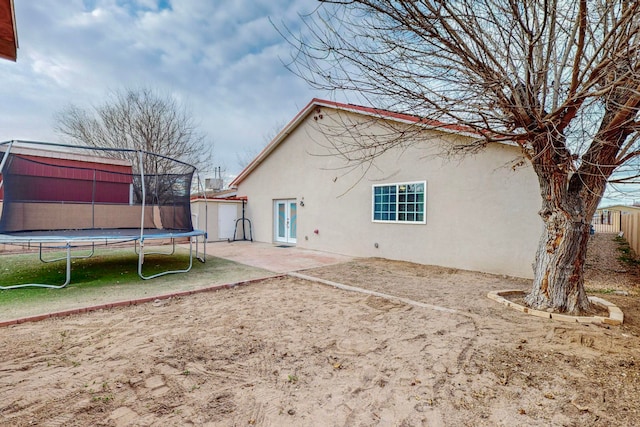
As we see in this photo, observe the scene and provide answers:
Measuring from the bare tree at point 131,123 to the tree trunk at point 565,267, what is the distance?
1739cm

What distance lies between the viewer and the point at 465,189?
723cm

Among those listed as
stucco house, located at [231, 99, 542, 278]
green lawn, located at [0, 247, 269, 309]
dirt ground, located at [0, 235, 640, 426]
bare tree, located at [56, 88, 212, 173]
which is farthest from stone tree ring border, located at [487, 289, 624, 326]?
bare tree, located at [56, 88, 212, 173]

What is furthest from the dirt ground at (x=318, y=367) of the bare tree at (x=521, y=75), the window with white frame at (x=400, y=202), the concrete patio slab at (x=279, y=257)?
the window with white frame at (x=400, y=202)

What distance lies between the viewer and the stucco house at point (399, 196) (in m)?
6.46

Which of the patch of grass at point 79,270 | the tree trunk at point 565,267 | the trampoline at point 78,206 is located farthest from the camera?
the trampoline at point 78,206

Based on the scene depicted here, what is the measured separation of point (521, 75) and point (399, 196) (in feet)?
15.9

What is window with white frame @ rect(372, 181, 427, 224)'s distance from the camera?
8.08m

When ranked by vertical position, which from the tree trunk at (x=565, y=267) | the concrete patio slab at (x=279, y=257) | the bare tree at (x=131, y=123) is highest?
the bare tree at (x=131, y=123)

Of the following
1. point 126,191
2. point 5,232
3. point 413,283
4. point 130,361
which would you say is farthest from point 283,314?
point 126,191

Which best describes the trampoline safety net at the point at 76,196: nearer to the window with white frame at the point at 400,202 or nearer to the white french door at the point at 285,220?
the white french door at the point at 285,220

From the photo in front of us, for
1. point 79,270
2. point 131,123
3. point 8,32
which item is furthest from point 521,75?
point 131,123

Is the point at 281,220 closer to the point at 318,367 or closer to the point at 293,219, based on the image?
the point at 293,219

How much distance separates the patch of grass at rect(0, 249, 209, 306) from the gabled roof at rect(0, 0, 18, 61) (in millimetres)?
3402

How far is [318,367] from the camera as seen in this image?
2736 millimetres
